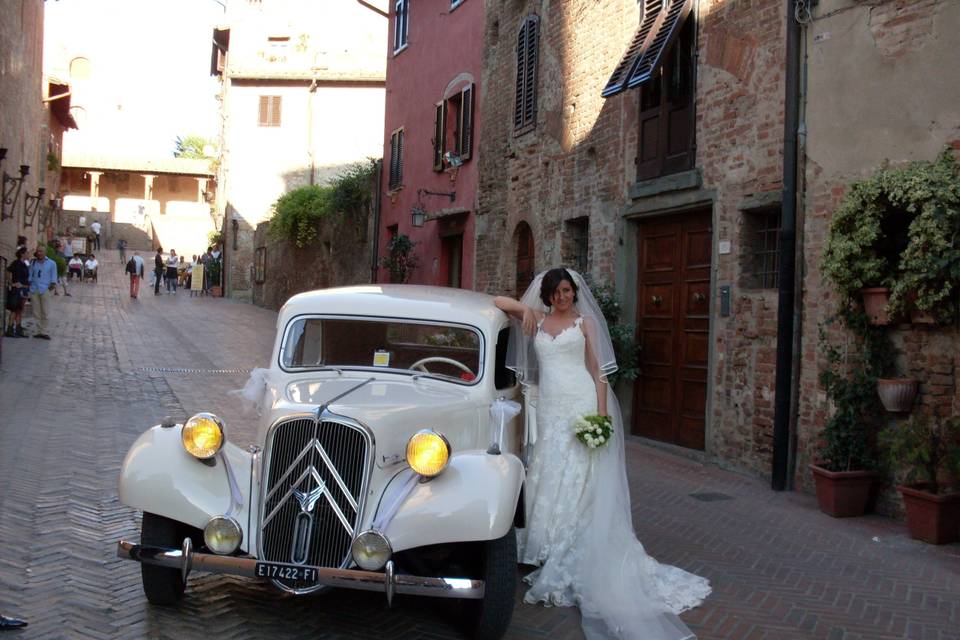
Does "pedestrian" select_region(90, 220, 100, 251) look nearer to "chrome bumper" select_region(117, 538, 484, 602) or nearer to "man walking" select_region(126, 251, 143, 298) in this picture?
"man walking" select_region(126, 251, 143, 298)

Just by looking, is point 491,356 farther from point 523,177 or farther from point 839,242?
point 523,177

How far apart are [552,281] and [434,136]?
13276 millimetres

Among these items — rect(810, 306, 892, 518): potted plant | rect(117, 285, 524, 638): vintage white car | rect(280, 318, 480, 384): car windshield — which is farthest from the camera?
rect(810, 306, 892, 518): potted plant

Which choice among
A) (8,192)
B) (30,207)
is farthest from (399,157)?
(30,207)

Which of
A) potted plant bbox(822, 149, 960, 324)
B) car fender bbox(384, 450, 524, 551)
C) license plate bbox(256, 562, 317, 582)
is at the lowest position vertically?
license plate bbox(256, 562, 317, 582)

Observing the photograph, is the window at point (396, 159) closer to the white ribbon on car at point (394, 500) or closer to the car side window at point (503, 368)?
the car side window at point (503, 368)

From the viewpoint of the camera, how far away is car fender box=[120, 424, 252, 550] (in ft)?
13.3

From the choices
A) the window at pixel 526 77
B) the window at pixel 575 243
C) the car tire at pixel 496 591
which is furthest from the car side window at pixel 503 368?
the window at pixel 526 77

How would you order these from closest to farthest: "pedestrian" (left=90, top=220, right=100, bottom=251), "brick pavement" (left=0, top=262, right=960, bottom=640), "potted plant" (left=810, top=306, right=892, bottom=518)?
"brick pavement" (left=0, top=262, right=960, bottom=640) → "potted plant" (left=810, top=306, right=892, bottom=518) → "pedestrian" (left=90, top=220, right=100, bottom=251)

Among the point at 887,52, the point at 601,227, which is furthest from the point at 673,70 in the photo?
the point at 887,52

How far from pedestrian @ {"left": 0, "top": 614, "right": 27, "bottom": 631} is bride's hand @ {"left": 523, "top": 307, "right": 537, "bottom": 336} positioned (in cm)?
300

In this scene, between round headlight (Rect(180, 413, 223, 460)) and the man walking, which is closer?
round headlight (Rect(180, 413, 223, 460))

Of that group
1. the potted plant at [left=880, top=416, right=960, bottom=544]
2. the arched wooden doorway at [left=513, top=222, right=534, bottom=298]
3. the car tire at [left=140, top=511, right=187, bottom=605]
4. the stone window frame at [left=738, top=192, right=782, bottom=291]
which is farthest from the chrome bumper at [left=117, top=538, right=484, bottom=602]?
the arched wooden doorway at [left=513, top=222, right=534, bottom=298]

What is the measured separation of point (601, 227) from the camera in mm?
11320
